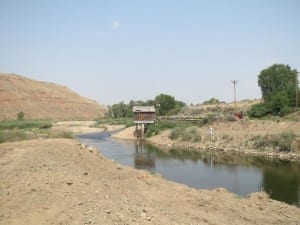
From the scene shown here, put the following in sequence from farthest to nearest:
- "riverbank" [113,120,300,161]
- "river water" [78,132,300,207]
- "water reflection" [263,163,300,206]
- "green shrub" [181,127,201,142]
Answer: "green shrub" [181,127,201,142], "riverbank" [113,120,300,161], "river water" [78,132,300,207], "water reflection" [263,163,300,206]

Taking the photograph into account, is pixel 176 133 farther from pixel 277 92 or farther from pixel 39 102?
pixel 39 102

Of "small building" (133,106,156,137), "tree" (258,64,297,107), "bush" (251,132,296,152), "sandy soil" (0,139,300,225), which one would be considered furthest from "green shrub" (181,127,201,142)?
"sandy soil" (0,139,300,225)

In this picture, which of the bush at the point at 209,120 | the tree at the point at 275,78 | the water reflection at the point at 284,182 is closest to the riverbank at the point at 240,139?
the bush at the point at 209,120

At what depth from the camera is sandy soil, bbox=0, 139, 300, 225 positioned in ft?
34.8

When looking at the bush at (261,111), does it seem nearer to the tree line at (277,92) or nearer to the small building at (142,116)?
the tree line at (277,92)

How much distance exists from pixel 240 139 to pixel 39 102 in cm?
11311

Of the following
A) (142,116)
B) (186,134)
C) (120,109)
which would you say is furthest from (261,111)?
(120,109)

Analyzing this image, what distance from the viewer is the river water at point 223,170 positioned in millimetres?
23016

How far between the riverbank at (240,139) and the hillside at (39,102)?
8269cm

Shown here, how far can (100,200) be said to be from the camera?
11.9m

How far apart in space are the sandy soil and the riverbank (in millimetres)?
19369

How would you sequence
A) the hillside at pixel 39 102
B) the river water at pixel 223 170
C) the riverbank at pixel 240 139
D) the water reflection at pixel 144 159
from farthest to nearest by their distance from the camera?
1. the hillside at pixel 39 102
2. the riverbank at pixel 240 139
3. the water reflection at pixel 144 159
4. the river water at pixel 223 170

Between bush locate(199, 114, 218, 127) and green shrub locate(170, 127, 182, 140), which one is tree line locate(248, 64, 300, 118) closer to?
bush locate(199, 114, 218, 127)

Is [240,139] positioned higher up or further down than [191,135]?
further down
